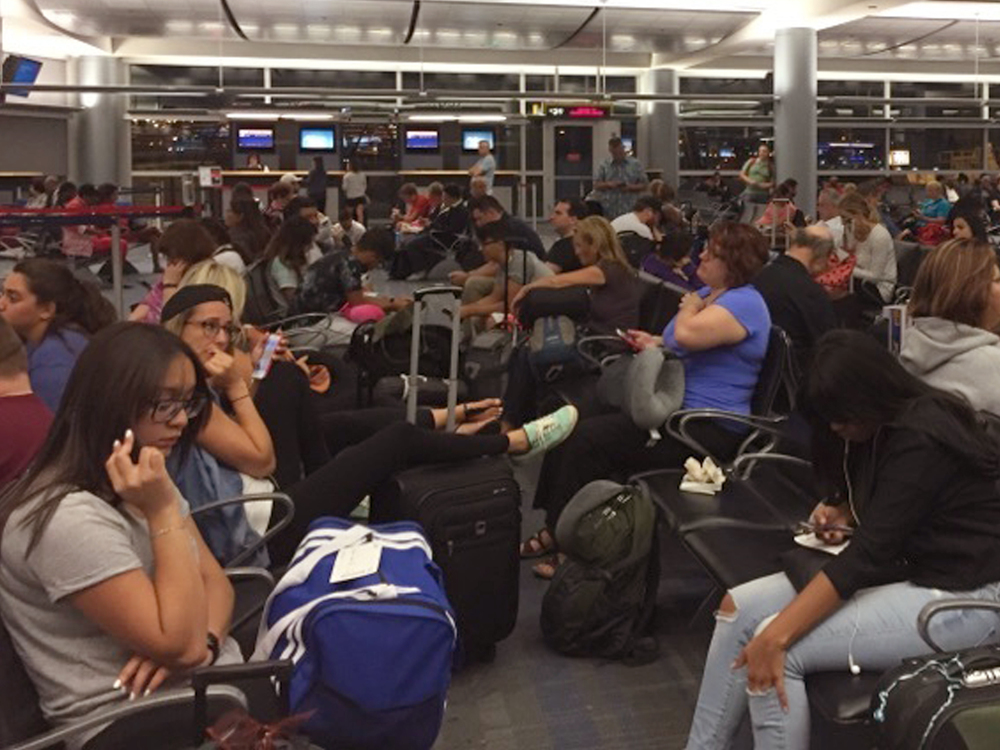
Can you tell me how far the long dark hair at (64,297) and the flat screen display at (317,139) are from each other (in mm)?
21029

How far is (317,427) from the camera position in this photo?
3840 millimetres

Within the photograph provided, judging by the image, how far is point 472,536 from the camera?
3.60m

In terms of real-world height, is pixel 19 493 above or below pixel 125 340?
below

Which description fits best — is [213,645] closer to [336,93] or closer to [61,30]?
[336,93]

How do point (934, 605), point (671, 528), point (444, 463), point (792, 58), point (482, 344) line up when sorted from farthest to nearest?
point (792, 58) < point (482, 344) < point (444, 463) < point (671, 528) < point (934, 605)

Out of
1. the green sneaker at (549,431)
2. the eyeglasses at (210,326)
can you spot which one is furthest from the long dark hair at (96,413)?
the green sneaker at (549,431)

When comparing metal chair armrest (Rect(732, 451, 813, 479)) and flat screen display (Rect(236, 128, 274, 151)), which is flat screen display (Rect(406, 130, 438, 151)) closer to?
flat screen display (Rect(236, 128, 274, 151))

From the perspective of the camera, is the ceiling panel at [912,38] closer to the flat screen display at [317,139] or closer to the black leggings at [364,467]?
the flat screen display at [317,139]

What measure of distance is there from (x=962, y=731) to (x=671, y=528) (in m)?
1.65

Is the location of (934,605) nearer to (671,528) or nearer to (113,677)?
(671,528)

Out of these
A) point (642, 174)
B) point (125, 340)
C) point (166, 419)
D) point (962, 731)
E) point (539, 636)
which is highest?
point (642, 174)

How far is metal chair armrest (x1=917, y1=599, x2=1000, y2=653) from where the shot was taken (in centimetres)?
247

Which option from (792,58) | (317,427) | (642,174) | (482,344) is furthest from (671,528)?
(792,58)

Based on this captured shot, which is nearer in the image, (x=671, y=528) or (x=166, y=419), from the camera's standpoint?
(x=166, y=419)
